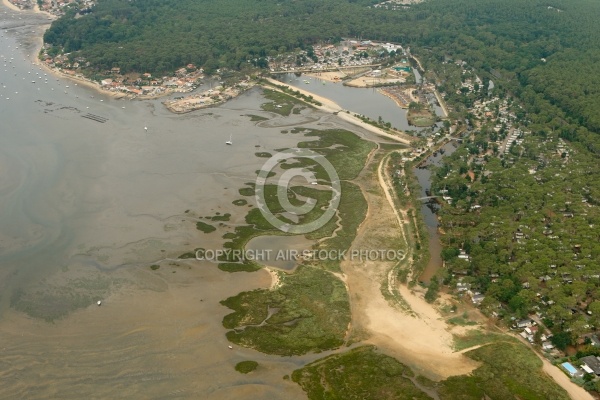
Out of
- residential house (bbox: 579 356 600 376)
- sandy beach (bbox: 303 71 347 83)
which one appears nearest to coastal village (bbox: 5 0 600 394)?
sandy beach (bbox: 303 71 347 83)

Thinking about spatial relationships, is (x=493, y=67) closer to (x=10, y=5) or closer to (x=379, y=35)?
(x=379, y=35)

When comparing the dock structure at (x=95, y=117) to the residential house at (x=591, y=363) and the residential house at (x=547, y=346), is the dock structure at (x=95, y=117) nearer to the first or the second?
the residential house at (x=547, y=346)

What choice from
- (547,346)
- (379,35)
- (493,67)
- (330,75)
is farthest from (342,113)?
(547,346)

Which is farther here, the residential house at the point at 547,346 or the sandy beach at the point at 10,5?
the sandy beach at the point at 10,5

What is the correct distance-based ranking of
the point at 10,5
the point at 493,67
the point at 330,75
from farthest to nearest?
the point at 10,5, the point at 330,75, the point at 493,67

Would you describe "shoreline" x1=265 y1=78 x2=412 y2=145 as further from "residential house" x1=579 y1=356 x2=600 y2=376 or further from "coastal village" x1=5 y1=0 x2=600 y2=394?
"residential house" x1=579 y1=356 x2=600 y2=376

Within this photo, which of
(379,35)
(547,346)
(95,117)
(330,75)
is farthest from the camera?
(379,35)

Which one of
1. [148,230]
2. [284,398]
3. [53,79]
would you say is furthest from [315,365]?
[53,79]

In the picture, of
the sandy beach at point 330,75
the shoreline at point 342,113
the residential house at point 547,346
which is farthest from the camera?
the sandy beach at point 330,75

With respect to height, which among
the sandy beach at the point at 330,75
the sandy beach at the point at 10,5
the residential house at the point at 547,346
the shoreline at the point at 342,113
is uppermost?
the sandy beach at the point at 330,75

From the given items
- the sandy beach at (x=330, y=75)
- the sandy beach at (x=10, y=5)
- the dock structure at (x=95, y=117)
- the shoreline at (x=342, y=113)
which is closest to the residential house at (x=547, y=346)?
the shoreline at (x=342, y=113)

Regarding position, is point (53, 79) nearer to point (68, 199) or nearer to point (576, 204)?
point (68, 199)

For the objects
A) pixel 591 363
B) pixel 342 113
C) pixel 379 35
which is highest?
pixel 379 35
